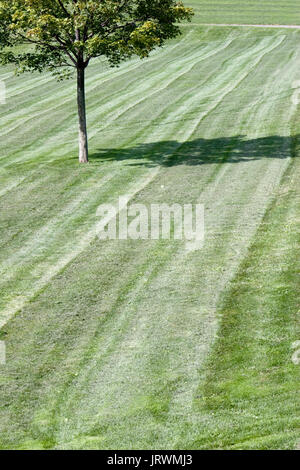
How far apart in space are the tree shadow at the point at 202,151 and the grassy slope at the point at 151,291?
0.38 ft

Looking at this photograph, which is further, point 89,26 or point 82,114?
point 82,114

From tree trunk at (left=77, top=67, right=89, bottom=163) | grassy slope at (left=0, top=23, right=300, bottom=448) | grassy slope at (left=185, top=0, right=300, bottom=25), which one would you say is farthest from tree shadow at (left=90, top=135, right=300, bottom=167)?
grassy slope at (left=185, top=0, right=300, bottom=25)

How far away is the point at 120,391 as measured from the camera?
11.5 metres

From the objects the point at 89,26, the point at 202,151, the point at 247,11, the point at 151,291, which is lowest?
the point at 202,151

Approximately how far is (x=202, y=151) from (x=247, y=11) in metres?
45.1

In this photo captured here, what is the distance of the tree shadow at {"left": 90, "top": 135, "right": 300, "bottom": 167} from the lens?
86.1 feet

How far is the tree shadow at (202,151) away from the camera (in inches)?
1033

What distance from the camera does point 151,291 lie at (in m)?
15.4

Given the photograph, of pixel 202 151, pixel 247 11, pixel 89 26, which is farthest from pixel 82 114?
pixel 247 11

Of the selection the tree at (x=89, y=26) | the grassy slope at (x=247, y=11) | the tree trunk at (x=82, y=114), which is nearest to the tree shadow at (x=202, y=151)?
the tree trunk at (x=82, y=114)

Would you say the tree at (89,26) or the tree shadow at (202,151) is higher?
the tree at (89,26)

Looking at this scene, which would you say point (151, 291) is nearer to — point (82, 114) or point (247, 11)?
→ point (82, 114)

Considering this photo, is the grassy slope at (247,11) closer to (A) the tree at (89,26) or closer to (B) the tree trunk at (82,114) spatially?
(A) the tree at (89,26)

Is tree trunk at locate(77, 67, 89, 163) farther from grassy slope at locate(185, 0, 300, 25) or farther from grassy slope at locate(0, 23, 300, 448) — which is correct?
grassy slope at locate(185, 0, 300, 25)
